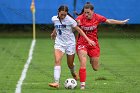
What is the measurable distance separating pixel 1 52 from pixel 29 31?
36.4 feet

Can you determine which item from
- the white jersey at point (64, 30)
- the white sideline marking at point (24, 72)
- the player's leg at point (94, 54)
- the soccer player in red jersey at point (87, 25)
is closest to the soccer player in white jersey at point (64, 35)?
the white jersey at point (64, 30)

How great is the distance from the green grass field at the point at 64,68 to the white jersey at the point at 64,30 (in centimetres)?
109

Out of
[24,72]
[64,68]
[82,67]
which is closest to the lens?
[82,67]

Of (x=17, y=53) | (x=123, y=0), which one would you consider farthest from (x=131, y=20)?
(x=17, y=53)

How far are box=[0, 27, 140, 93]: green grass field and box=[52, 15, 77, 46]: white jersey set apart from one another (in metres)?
1.09

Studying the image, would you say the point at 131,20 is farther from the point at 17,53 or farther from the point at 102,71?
the point at 102,71

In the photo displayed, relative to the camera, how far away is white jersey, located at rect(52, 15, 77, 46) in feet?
44.4

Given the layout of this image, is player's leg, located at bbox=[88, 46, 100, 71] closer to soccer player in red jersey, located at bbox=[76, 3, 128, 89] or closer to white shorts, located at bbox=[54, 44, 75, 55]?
soccer player in red jersey, located at bbox=[76, 3, 128, 89]

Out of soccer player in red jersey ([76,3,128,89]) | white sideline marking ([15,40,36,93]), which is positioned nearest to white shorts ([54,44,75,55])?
soccer player in red jersey ([76,3,128,89])

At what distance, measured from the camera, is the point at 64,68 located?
18.9 meters

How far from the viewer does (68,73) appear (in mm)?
17297

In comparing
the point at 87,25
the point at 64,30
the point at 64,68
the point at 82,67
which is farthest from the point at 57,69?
the point at 64,68

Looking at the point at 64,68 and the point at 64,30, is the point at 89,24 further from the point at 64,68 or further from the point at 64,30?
the point at 64,68

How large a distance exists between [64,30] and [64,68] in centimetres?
538
